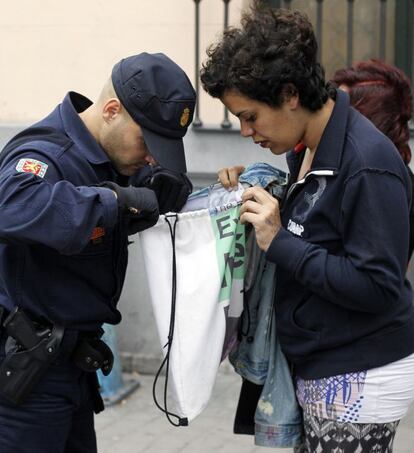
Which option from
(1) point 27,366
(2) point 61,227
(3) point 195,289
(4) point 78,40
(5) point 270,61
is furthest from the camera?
(4) point 78,40

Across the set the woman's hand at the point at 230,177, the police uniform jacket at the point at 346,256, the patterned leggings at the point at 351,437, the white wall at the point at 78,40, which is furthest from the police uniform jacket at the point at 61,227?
the white wall at the point at 78,40

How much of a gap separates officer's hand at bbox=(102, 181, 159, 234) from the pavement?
2.17m

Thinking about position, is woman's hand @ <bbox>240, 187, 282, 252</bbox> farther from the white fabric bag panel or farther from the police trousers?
the police trousers

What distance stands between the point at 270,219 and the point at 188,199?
1.42 ft

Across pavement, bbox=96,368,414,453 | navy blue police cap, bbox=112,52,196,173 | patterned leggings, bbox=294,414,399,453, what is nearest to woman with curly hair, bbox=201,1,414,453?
patterned leggings, bbox=294,414,399,453

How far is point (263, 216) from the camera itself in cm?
263

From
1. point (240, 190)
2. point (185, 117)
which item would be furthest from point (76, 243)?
point (240, 190)

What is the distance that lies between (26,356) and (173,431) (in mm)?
2222

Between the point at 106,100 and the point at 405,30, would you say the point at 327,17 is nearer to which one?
the point at 405,30

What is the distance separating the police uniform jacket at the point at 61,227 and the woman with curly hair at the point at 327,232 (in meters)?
0.41

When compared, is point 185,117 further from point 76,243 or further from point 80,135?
point 76,243

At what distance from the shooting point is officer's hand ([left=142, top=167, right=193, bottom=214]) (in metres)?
2.92

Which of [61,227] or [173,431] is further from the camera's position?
[173,431]

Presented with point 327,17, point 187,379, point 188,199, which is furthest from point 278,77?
point 327,17
